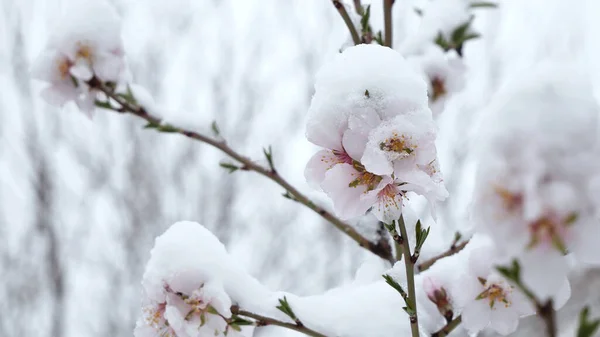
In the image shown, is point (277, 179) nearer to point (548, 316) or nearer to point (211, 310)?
point (211, 310)

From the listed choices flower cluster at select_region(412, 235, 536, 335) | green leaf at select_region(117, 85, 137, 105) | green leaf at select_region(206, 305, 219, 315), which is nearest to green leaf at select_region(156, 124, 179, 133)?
green leaf at select_region(117, 85, 137, 105)

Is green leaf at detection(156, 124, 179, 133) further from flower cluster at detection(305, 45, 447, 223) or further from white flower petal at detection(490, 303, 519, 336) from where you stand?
white flower petal at detection(490, 303, 519, 336)

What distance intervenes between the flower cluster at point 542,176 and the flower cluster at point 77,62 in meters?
1.44

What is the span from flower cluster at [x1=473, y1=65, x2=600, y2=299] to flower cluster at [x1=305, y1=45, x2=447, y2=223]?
28 centimetres

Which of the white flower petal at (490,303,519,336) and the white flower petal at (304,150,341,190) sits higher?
the white flower petal at (304,150,341,190)

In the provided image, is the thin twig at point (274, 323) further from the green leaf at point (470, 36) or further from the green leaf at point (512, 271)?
the green leaf at point (470, 36)

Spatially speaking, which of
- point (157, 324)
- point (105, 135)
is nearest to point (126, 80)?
point (157, 324)

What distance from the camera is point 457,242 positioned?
4.82 feet

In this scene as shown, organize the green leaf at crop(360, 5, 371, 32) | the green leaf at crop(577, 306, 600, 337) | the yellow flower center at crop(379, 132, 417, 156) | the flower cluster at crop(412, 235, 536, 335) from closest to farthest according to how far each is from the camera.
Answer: the green leaf at crop(577, 306, 600, 337)
the yellow flower center at crop(379, 132, 417, 156)
the flower cluster at crop(412, 235, 536, 335)
the green leaf at crop(360, 5, 371, 32)

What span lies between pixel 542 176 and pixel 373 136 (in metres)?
0.33

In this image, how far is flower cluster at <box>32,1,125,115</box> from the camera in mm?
1761

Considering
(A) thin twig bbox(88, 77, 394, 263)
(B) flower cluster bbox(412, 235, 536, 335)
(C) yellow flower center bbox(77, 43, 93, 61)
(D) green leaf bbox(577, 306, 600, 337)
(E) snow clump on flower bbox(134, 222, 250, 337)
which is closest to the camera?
(D) green leaf bbox(577, 306, 600, 337)

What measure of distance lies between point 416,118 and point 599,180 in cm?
37

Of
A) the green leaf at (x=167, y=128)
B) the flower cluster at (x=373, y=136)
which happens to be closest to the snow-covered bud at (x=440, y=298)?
the flower cluster at (x=373, y=136)
